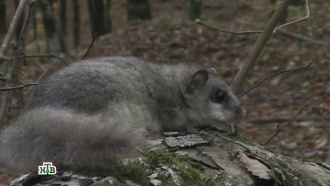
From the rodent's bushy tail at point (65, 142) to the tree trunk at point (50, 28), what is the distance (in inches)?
578

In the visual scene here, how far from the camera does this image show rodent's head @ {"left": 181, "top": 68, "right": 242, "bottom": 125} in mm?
5109

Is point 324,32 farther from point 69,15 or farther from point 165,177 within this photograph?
point 69,15

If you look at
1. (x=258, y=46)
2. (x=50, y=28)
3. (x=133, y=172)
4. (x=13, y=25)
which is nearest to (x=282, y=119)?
(x=258, y=46)

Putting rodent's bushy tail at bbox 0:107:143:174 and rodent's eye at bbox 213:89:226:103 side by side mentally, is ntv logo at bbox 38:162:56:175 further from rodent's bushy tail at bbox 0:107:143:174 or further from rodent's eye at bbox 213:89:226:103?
rodent's eye at bbox 213:89:226:103

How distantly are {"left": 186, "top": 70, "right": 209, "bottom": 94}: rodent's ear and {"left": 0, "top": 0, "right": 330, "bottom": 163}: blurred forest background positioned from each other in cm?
124

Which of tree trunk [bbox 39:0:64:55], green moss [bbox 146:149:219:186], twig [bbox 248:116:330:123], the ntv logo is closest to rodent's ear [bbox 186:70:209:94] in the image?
green moss [bbox 146:149:219:186]

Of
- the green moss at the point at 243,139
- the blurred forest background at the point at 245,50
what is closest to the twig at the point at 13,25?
the blurred forest background at the point at 245,50

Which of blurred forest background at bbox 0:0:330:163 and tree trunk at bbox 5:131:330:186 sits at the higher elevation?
tree trunk at bbox 5:131:330:186

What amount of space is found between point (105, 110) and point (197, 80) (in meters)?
1.13

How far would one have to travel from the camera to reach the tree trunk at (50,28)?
1819 cm

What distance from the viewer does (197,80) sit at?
5.18 m

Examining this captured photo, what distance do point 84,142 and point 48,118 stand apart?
448mm

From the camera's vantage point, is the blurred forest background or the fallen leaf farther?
the blurred forest background

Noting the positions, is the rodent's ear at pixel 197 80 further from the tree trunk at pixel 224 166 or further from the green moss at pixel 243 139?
the tree trunk at pixel 224 166
